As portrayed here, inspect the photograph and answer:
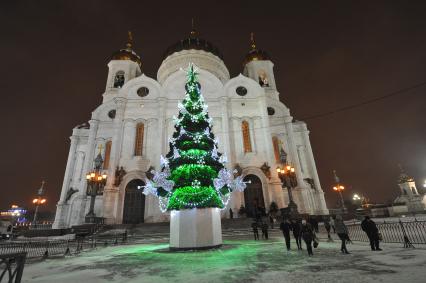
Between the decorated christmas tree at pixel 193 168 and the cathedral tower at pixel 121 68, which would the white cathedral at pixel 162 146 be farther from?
the decorated christmas tree at pixel 193 168

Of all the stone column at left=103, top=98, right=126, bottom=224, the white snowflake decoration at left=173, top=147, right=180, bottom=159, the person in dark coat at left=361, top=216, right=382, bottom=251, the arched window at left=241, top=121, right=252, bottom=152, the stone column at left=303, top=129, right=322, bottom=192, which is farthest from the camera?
the stone column at left=303, top=129, right=322, bottom=192

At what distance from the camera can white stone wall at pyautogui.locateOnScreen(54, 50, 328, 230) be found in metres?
24.4

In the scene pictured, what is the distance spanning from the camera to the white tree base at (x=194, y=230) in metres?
9.53

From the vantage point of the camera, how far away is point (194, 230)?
9.66m

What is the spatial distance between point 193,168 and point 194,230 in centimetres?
265

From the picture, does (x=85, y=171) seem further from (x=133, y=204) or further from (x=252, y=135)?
(x=252, y=135)

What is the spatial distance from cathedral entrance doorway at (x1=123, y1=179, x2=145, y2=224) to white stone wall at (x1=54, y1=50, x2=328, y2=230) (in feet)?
2.20

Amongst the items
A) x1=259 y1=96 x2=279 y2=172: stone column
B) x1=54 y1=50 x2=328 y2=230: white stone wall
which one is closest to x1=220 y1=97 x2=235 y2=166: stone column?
x1=54 y1=50 x2=328 y2=230: white stone wall

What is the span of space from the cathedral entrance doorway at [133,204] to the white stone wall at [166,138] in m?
0.67

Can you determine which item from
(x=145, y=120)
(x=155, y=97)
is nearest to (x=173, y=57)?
(x=155, y=97)

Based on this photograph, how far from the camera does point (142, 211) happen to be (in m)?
23.9

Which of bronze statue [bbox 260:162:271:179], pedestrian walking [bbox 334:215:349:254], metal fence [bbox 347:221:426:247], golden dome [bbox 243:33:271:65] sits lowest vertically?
metal fence [bbox 347:221:426:247]

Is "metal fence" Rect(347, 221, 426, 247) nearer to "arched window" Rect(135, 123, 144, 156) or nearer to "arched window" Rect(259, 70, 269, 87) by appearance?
"arched window" Rect(135, 123, 144, 156)

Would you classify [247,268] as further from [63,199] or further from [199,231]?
[63,199]
